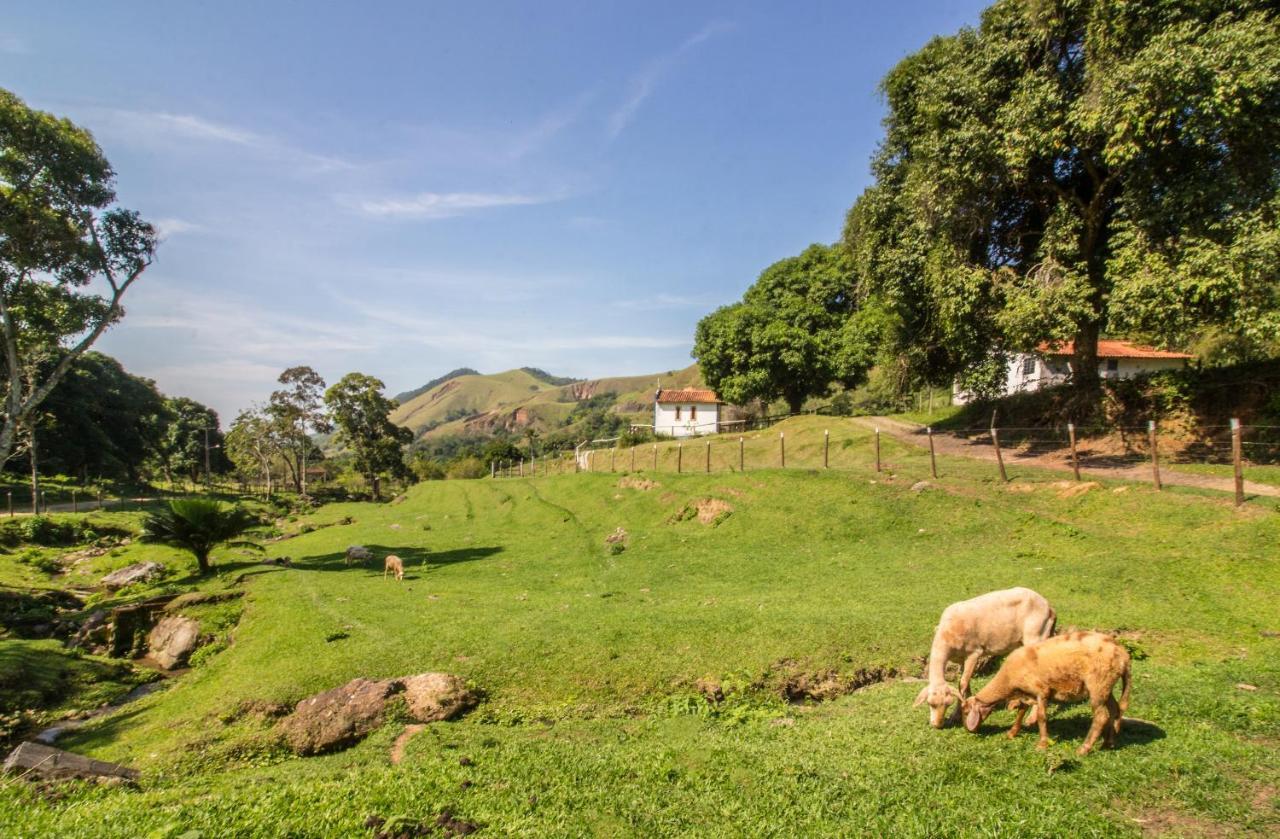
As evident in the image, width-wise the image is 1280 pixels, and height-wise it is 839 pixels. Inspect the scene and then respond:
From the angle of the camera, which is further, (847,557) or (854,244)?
(854,244)

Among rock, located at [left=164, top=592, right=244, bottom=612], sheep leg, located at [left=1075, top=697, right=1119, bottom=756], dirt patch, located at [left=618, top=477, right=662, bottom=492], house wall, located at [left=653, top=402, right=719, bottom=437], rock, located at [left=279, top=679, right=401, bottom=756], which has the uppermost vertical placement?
house wall, located at [left=653, top=402, right=719, bottom=437]

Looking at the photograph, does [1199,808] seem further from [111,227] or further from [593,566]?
[111,227]

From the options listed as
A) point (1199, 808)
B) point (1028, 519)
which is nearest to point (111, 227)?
point (1199, 808)

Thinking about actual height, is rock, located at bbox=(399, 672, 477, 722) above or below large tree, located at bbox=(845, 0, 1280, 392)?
below

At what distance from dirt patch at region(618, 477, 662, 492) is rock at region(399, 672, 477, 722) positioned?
1667 centimetres

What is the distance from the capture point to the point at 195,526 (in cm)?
1870

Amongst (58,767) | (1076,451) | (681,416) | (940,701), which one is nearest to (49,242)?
(58,767)

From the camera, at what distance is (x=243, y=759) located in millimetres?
6980

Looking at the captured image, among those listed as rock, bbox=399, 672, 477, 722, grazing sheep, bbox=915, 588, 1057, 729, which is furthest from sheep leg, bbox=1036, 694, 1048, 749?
rock, bbox=399, 672, 477, 722

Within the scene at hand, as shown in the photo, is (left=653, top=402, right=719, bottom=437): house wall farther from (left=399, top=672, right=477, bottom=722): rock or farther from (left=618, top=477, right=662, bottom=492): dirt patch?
(left=399, top=672, right=477, bottom=722): rock

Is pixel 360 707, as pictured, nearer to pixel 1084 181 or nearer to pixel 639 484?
pixel 639 484

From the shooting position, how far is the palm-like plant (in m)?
18.6

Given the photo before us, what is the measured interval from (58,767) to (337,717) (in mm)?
2664

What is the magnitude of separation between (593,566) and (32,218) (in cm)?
1971
